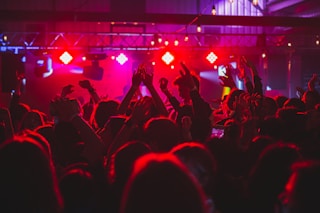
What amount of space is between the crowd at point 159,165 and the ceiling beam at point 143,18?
4.32 metres

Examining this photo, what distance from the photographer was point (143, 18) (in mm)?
9406

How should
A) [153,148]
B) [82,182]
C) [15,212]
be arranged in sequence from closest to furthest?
[15,212] < [82,182] < [153,148]

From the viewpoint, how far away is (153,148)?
3.41 m

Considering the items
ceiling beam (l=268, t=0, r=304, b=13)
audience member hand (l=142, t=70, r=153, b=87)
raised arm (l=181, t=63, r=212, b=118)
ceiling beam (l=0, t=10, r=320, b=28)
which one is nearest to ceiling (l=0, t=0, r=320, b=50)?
ceiling beam (l=268, t=0, r=304, b=13)

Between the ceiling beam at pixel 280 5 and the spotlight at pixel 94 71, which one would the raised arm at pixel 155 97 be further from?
the ceiling beam at pixel 280 5

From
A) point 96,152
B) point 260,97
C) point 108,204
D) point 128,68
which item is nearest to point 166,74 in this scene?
point 128,68

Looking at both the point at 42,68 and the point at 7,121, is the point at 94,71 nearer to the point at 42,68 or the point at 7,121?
the point at 42,68

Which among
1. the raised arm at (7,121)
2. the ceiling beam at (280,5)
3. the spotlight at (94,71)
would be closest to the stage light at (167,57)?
the spotlight at (94,71)

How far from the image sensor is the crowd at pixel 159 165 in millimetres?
1888

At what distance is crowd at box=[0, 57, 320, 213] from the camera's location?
1.89 m

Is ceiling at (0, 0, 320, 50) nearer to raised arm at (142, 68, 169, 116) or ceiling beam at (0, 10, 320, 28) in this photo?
ceiling beam at (0, 10, 320, 28)

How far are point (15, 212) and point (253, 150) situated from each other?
199 centimetres

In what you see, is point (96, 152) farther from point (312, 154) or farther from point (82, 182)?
point (312, 154)

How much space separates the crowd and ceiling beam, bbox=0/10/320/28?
14.2ft
